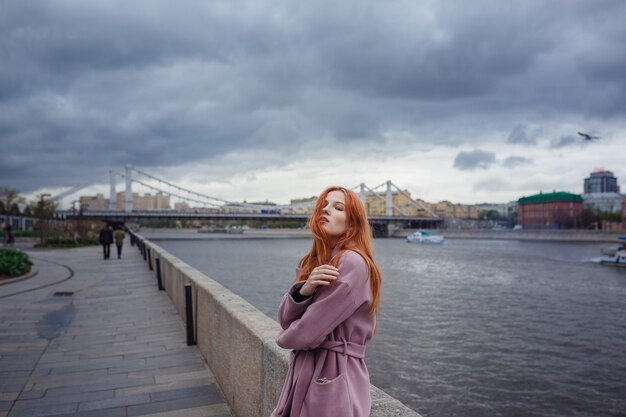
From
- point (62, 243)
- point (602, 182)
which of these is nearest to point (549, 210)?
point (602, 182)

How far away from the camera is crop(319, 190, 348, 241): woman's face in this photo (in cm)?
194

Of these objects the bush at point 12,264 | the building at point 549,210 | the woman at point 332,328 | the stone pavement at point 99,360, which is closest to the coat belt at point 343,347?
the woman at point 332,328

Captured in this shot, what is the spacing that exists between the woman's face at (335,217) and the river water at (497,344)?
649cm

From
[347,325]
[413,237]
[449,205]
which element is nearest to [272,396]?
[347,325]

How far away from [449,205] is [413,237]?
101793mm

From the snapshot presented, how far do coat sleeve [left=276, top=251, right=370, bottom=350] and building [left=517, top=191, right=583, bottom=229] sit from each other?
101 m

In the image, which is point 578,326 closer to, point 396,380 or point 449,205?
point 396,380

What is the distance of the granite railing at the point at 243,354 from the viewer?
8.62 ft

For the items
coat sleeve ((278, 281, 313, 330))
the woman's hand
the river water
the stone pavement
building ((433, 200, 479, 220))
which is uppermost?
building ((433, 200, 479, 220))

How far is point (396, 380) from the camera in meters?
8.89

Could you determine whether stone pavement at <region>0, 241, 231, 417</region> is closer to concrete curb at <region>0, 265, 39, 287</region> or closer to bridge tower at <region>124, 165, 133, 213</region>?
concrete curb at <region>0, 265, 39, 287</region>

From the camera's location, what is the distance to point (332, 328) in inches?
67.9

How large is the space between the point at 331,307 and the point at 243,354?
195cm

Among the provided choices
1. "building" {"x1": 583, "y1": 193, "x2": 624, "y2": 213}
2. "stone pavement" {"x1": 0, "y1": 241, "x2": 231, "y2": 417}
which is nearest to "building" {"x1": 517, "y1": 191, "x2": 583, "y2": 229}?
"building" {"x1": 583, "y1": 193, "x2": 624, "y2": 213}
